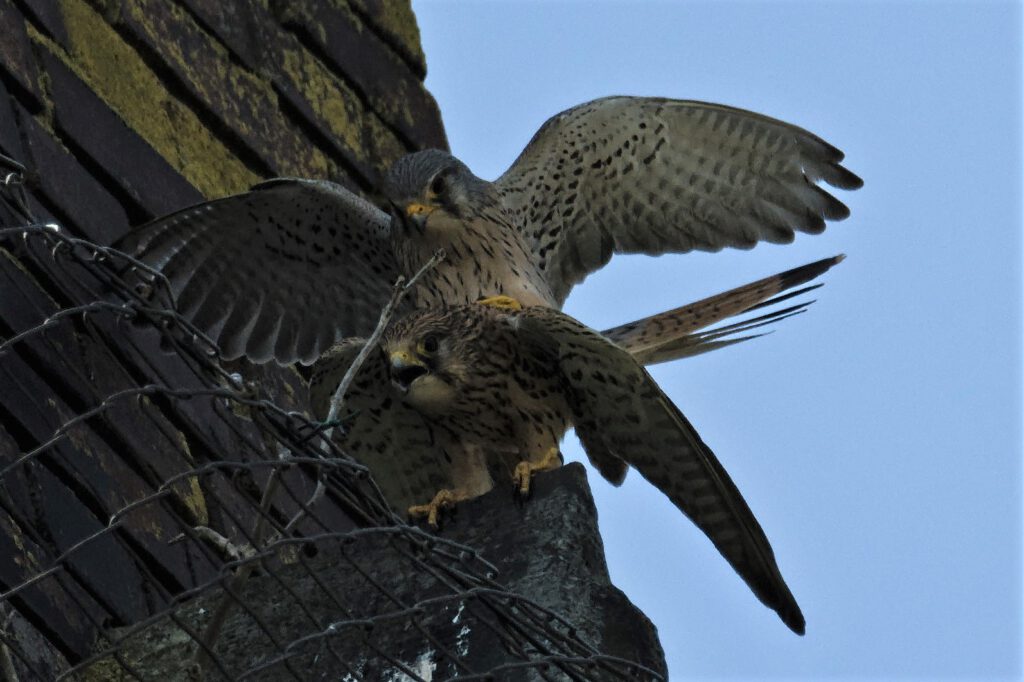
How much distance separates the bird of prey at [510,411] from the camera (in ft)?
11.3

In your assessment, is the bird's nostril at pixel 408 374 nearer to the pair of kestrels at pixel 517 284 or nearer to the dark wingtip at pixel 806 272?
the pair of kestrels at pixel 517 284

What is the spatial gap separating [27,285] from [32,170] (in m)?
0.31

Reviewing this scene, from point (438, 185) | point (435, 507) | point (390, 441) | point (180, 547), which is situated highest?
point (438, 185)

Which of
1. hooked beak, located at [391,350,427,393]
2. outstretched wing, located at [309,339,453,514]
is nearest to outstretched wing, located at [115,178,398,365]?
outstretched wing, located at [309,339,453,514]

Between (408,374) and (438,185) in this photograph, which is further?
(438,185)

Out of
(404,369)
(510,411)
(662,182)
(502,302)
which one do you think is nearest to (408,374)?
(404,369)

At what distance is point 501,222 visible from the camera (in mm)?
4629

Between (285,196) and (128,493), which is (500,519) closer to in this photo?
(128,493)

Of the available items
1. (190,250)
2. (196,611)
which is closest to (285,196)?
(190,250)

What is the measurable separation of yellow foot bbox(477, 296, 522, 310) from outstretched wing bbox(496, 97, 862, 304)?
0.74 metres

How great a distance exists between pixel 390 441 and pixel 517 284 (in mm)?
652

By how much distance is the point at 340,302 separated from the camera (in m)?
4.59

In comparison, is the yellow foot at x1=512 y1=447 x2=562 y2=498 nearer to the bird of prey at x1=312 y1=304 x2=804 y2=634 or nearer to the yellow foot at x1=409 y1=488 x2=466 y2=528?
the bird of prey at x1=312 y1=304 x2=804 y2=634

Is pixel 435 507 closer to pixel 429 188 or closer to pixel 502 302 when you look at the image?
pixel 502 302
